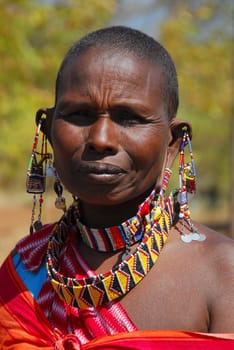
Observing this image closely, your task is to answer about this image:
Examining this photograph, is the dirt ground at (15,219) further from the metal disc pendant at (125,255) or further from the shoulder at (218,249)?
the shoulder at (218,249)

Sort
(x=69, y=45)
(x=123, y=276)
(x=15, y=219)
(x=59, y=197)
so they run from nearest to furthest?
(x=123, y=276) < (x=59, y=197) < (x=69, y=45) < (x=15, y=219)

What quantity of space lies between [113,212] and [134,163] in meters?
0.24

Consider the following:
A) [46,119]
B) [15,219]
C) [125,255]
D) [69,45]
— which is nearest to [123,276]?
[125,255]

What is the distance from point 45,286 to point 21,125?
10.4 metres

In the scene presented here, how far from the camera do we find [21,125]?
40.9 ft

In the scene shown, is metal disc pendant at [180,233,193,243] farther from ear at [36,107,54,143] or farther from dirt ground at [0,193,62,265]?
dirt ground at [0,193,62,265]

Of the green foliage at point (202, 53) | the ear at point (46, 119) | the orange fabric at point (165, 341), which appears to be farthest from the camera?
the green foliage at point (202, 53)

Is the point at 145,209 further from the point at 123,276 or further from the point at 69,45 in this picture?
the point at 69,45

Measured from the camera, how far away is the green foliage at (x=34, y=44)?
26.7 feet

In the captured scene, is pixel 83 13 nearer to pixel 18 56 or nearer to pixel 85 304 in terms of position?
pixel 18 56

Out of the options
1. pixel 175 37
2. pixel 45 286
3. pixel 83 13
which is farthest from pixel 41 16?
pixel 45 286

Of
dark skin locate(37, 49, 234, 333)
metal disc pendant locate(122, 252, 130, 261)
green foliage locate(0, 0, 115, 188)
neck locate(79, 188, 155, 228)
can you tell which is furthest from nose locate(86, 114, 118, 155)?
green foliage locate(0, 0, 115, 188)

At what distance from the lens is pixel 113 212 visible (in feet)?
6.97

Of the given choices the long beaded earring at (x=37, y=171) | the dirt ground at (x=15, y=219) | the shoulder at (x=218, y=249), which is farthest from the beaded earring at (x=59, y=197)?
the dirt ground at (x=15, y=219)
